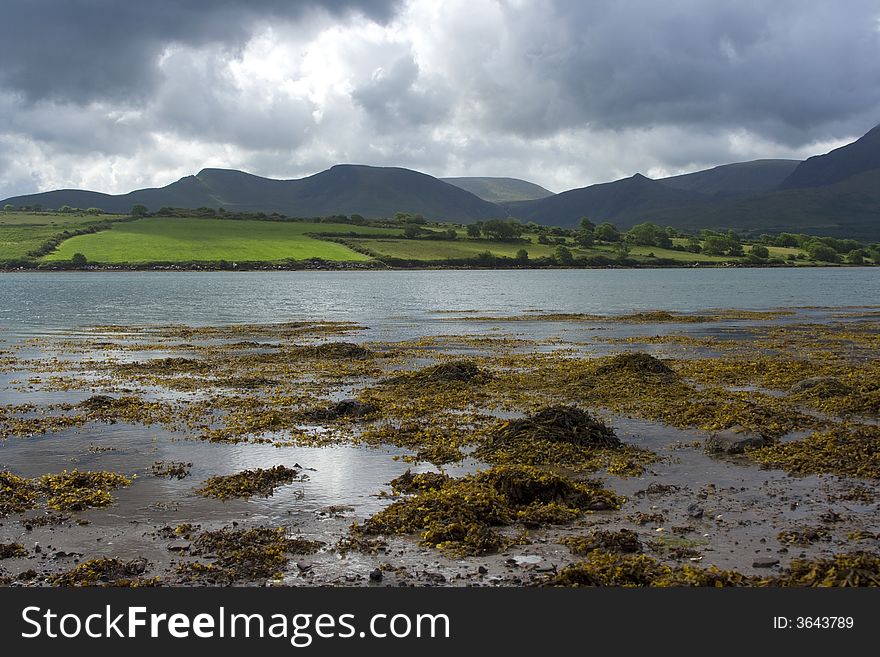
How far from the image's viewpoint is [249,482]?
1273 centimetres

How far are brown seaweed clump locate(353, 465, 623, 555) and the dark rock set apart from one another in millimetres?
3790

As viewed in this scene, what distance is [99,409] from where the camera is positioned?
19.7 meters

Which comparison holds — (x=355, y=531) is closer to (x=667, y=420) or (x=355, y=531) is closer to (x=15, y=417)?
(x=667, y=420)

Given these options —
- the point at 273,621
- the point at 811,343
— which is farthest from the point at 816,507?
the point at 811,343

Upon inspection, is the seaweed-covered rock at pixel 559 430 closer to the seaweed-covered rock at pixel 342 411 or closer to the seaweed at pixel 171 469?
the seaweed-covered rock at pixel 342 411

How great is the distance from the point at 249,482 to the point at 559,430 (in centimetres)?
655

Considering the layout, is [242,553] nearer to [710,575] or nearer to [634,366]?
[710,575]

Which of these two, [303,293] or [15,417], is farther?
[303,293]

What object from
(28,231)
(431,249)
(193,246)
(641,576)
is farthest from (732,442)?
(28,231)

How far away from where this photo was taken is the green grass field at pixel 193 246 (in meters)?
159

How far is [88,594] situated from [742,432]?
12788 mm

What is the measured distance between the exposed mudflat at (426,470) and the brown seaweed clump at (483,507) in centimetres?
4

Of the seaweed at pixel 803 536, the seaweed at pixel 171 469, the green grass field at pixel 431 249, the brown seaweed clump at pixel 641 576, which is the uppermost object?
the green grass field at pixel 431 249

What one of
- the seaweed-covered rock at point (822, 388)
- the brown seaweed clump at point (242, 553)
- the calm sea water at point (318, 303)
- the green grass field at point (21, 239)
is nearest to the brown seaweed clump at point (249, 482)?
the brown seaweed clump at point (242, 553)
